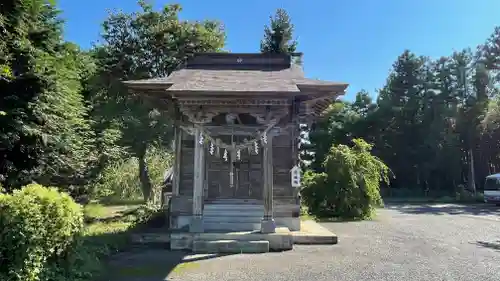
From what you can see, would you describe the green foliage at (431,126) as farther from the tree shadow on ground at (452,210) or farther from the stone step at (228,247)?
the stone step at (228,247)

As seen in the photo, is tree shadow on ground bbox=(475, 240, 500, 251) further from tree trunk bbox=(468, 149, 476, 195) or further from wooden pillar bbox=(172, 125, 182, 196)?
tree trunk bbox=(468, 149, 476, 195)

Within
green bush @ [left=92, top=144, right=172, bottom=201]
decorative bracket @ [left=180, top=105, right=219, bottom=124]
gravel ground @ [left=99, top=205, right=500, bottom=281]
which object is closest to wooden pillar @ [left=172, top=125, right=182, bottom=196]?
decorative bracket @ [left=180, top=105, right=219, bottom=124]

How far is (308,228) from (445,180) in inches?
1228

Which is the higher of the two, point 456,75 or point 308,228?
point 456,75

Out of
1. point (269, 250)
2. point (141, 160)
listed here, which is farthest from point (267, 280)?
point (141, 160)

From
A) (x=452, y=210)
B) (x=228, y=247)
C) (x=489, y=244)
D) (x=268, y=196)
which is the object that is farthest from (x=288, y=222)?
(x=452, y=210)

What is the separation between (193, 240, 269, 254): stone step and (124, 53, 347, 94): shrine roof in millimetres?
3496

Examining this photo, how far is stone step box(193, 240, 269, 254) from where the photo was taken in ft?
27.8

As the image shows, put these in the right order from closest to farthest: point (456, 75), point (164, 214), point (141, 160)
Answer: point (164, 214) < point (141, 160) < point (456, 75)

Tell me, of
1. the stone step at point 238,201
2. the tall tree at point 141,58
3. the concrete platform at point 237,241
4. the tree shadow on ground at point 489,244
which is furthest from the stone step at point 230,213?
the tall tree at point 141,58

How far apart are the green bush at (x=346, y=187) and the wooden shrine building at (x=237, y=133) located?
13.3 feet

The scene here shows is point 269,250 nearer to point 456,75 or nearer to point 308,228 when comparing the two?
point 308,228

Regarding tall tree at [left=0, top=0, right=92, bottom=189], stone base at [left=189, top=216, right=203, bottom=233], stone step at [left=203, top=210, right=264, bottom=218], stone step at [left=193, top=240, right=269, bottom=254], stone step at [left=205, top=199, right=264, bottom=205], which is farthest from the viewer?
stone step at [left=205, top=199, right=264, bottom=205]

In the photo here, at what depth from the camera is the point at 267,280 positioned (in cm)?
613
